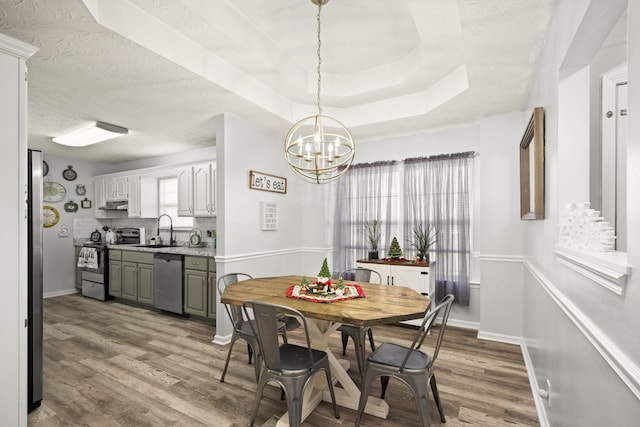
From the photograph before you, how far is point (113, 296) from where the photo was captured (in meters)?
5.24

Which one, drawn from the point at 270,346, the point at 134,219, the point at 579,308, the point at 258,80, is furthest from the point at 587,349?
the point at 134,219

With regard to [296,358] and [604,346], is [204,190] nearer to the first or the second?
[296,358]

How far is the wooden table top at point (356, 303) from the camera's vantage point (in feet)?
6.04

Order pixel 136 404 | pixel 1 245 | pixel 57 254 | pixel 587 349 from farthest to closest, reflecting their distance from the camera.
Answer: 1. pixel 57 254
2. pixel 136 404
3. pixel 1 245
4. pixel 587 349

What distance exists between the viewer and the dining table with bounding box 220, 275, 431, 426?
6.15 ft

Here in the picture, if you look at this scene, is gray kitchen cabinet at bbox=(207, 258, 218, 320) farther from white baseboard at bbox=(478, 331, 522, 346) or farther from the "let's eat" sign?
white baseboard at bbox=(478, 331, 522, 346)

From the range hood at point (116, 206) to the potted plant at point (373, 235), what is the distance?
427 cm

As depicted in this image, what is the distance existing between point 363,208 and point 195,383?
9.48ft

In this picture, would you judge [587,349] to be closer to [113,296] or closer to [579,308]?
[579,308]

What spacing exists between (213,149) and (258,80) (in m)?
1.98

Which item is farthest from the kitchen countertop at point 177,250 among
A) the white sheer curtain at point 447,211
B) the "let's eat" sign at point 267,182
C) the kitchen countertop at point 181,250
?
the white sheer curtain at point 447,211

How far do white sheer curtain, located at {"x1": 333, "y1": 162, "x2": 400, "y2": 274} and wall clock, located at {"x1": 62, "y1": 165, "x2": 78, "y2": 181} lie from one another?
4.99 m

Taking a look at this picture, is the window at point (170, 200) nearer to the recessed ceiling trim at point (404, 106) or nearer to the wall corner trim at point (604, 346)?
the recessed ceiling trim at point (404, 106)

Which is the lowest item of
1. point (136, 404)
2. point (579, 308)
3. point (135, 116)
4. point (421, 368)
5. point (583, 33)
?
point (136, 404)
